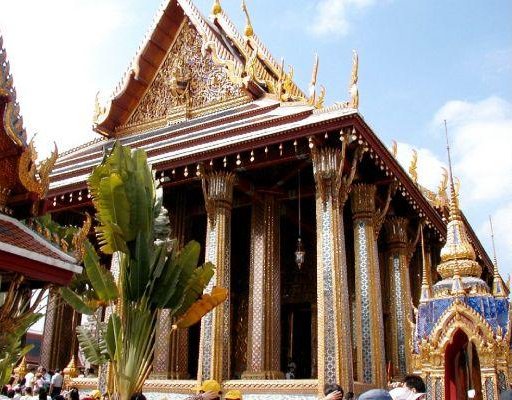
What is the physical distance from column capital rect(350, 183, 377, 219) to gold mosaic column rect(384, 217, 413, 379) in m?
1.84

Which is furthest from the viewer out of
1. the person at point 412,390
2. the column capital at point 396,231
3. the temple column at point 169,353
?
the column capital at point 396,231

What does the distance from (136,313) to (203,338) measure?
10.7ft

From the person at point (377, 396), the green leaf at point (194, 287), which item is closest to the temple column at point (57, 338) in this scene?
the green leaf at point (194, 287)

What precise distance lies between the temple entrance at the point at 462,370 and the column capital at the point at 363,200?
4631 mm

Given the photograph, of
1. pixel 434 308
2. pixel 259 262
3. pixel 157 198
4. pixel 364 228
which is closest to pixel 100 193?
pixel 157 198

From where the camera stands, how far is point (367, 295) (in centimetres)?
994

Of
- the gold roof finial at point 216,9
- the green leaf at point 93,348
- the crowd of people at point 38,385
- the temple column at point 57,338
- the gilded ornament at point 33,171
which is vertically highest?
the gold roof finial at point 216,9

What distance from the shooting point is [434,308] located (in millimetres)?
5934

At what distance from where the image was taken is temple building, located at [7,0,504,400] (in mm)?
6348

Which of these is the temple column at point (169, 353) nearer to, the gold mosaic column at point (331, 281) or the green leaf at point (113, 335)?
the gold mosaic column at point (331, 281)

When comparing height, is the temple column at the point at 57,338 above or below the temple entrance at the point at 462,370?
above

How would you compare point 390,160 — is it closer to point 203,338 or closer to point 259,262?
point 259,262

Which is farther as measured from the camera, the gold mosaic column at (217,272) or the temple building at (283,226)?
the gold mosaic column at (217,272)

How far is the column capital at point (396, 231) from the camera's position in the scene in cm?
1233
